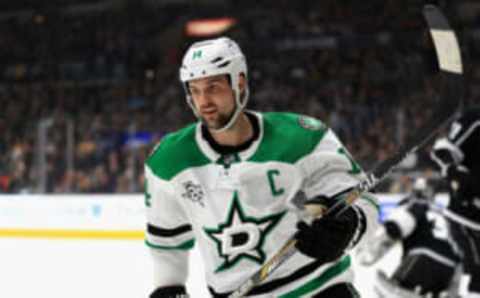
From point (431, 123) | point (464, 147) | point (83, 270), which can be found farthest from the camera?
point (83, 270)

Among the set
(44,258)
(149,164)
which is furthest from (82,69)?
(149,164)

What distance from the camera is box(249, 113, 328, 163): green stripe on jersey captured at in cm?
210

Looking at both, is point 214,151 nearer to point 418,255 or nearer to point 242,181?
point 242,181

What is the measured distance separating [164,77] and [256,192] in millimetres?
8257

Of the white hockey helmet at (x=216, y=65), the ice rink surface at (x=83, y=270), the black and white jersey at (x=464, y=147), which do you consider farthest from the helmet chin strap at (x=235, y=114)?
the ice rink surface at (x=83, y=270)

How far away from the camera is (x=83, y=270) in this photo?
5.35 meters

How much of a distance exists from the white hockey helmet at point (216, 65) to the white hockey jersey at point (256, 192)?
4.2 inches

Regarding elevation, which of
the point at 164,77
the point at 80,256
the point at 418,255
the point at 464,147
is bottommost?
the point at 80,256

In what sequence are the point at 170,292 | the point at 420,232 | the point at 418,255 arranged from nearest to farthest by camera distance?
the point at 170,292, the point at 418,255, the point at 420,232

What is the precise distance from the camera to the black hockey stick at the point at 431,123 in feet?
6.69

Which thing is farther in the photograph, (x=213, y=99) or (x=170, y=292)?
(x=170, y=292)

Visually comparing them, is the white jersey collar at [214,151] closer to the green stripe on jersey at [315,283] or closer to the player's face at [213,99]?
the player's face at [213,99]

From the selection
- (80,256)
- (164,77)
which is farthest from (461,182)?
(164,77)

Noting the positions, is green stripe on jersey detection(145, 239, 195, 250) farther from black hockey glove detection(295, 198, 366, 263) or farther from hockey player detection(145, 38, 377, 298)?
black hockey glove detection(295, 198, 366, 263)
